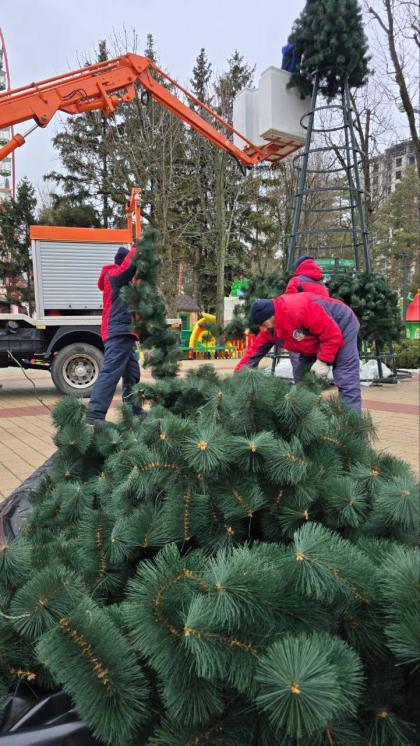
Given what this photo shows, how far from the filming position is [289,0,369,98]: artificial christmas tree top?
592 cm

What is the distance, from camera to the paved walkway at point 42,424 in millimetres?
4367

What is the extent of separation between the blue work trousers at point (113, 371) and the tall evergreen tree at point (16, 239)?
23.2 metres

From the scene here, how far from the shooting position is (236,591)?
745 mm

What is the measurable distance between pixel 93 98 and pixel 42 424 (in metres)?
5.96

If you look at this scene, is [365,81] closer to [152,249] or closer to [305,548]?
[152,249]

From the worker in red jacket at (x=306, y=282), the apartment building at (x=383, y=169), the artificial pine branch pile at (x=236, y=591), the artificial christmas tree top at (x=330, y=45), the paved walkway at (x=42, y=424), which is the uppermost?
the apartment building at (x=383, y=169)

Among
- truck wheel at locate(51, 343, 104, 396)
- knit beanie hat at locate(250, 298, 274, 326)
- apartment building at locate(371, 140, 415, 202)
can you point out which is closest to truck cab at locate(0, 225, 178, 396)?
truck wheel at locate(51, 343, 104, 396)

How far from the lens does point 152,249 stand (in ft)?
8.52

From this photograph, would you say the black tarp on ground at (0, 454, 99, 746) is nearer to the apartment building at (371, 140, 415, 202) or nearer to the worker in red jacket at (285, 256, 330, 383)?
the worker in red jacket at (285, 256, 330, 383)

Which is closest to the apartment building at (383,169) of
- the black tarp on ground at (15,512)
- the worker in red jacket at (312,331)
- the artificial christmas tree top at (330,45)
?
the artificial christmas tree top at (330,45)

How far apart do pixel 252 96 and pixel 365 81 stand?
4.94 ft

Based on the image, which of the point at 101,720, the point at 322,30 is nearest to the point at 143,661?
the point at 101,720

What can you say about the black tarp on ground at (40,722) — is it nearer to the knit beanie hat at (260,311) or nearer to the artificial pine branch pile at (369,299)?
the knit beanie hat at (260,311)

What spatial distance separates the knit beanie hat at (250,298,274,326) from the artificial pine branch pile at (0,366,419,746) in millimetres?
1786
